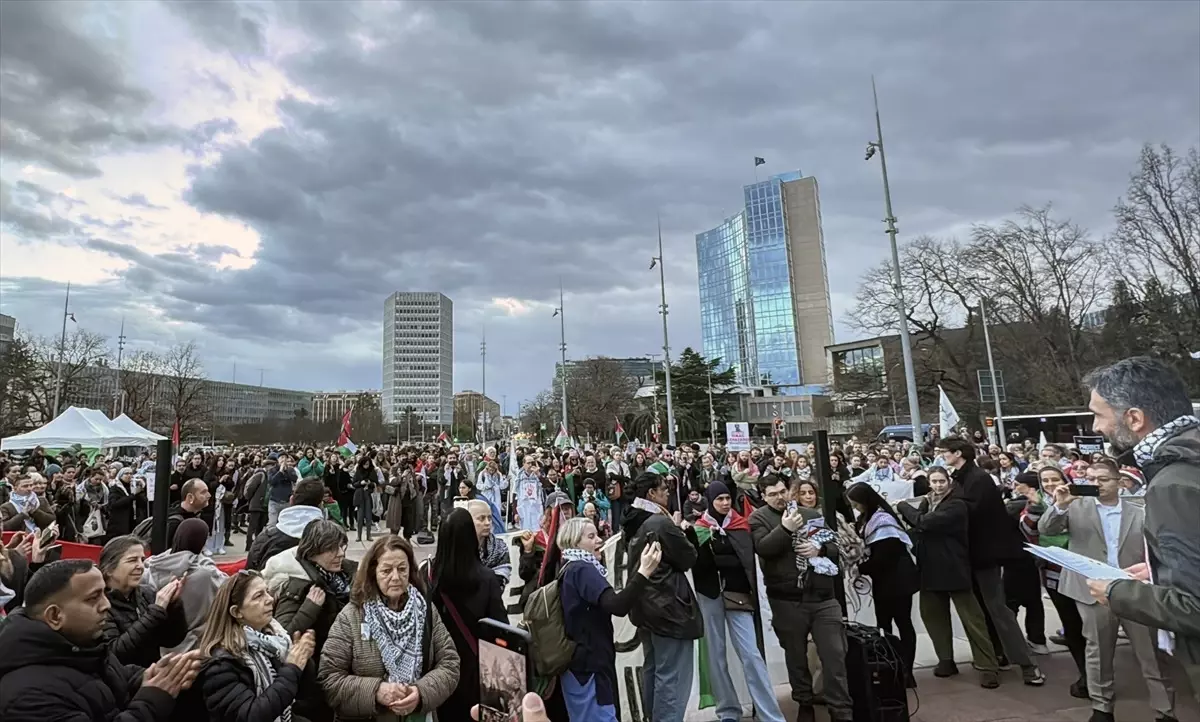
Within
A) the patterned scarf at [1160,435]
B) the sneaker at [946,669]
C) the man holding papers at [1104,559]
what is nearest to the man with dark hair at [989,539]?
the man holding papers at [1104,559]

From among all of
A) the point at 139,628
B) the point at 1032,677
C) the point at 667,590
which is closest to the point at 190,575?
the point at 139,628

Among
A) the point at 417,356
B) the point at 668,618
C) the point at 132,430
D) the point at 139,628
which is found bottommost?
the point at 668,618

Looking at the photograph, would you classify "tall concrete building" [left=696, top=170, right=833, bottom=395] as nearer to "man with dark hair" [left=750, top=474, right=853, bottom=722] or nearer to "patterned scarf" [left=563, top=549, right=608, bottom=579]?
"man with dark hair" [left=750, top=474, right=853, bottom=722]

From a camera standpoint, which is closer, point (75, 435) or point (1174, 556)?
point (1174, 556)

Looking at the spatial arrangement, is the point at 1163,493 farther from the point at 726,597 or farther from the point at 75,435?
the point at 75,435

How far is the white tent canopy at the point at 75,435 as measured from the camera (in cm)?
1808

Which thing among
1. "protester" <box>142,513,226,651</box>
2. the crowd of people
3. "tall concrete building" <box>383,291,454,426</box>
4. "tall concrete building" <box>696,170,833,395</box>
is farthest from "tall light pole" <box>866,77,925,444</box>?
"tall concrete building" <box>383,291,454,426</box>

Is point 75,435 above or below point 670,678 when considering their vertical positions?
above

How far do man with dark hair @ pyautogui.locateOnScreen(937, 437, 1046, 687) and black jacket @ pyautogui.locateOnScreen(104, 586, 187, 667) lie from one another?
5.99 metres

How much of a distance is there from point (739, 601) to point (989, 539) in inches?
101

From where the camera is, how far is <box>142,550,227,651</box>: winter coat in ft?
9.88

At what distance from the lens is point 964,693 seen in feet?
16.4

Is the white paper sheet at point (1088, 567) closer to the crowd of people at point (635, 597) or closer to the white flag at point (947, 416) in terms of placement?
the crowd of people at point (635, 597)

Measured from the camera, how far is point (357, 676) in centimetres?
297
